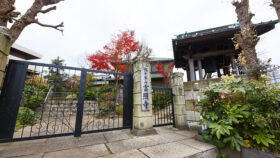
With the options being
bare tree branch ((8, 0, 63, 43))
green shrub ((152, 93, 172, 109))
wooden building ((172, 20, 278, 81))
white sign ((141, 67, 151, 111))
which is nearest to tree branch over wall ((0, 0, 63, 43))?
bare tree branch ((8, 0, 63, 43))

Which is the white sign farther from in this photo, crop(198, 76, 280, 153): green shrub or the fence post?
the fence post

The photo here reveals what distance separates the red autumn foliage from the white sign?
21.0ft

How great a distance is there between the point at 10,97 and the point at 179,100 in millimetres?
5275

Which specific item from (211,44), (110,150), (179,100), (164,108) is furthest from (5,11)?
(211,44)

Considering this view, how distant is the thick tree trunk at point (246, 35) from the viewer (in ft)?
12.9

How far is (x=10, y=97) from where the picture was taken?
257cm

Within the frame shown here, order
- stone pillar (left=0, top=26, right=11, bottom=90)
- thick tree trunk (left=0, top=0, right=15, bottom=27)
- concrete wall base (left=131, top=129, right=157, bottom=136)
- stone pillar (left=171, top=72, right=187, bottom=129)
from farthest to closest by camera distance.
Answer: stone pillar (left=171, top=72, right=187, bottom=129)
concrete wall base (left=131, top=129, right=157, bottom=136)
thick tree trunk (left=0, top=0, right=15, bottom=27)
stone pillar (left=0, top=26, right=11, bottom=90)

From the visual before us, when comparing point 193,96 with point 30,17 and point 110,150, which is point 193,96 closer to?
point 110,150

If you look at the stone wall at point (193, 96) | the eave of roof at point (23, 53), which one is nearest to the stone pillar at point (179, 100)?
the stone wall at point (193, 96)

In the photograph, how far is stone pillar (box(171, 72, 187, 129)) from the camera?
4.42 meters

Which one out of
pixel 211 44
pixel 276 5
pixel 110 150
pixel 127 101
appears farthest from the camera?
pixel 211 44

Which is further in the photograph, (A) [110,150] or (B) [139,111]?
(B) [139,111]

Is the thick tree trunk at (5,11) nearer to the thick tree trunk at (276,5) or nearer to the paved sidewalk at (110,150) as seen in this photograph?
the paved sidewalk at (110,150)

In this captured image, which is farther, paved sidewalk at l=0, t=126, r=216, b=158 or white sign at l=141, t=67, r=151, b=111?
white sign at l=141, t=67, r=151, b=111
